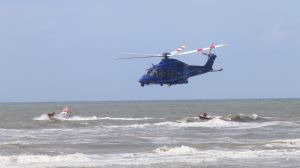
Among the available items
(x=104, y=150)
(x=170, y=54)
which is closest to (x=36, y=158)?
Answer: (x=104, y=150)

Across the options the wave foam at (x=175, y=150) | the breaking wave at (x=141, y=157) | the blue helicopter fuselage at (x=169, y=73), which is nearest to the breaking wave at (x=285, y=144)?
the breaking wave at (x=141, y=157)

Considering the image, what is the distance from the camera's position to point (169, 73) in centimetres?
2627

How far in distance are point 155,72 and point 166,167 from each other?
4.95 m

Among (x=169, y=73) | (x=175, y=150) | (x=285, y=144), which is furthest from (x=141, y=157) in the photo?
(x=285, y=144)

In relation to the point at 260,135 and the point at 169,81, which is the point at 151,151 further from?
the point at 260,135

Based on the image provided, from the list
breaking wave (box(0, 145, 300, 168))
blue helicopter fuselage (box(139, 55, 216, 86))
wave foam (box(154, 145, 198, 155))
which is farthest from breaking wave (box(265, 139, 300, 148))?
blue helicopter fuselage (box(139, 55, 216, 86))

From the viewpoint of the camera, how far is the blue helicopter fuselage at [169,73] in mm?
26147

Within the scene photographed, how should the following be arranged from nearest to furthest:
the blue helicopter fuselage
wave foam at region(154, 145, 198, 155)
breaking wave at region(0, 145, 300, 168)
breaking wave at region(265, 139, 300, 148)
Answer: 1. breaking wave at region(0, 145, 300, 168)
2. the blue helicopter fuselage
3. wave foam at region(154, 145, 198, 155)
4. breaking wave at region(265, 139, 300, 148)

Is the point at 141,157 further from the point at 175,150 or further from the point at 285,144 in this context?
the point at 285,144

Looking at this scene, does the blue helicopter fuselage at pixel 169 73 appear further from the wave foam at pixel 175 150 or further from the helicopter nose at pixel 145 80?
the wave foam at pixel 175 150

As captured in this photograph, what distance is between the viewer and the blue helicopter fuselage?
85.8 ft

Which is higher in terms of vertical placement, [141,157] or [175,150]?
[175,150]

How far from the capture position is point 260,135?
38156mm

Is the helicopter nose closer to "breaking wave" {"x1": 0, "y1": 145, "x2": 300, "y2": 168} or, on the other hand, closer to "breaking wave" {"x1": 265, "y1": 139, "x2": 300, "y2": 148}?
"breaking wave" {"x1": 0, "y1": 145, "x2": 300, "y2": 168}
